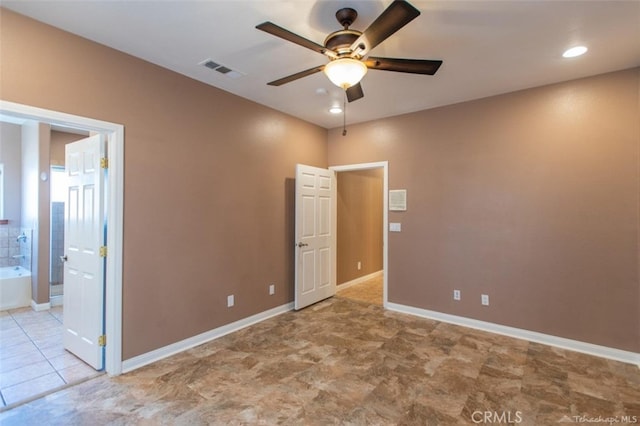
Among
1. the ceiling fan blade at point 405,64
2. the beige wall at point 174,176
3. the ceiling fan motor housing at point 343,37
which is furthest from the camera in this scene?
the beige wall at point 174,176

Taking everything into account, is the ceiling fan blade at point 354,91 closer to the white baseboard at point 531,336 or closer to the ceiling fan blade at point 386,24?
the ceiling fan blade at point 386,24

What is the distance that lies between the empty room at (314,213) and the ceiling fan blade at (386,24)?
2cm

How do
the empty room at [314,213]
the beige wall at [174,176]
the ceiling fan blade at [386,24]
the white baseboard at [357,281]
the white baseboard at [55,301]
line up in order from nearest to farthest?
the ceiling fan blade at [386,24]
the empty room at [314,213]
the beige wall at [174,176]
the white baseboard at [55,301]
the white baseboard at [357,281]

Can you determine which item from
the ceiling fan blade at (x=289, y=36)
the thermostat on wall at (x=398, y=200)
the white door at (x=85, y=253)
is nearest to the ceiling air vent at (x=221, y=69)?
the white door at (x=85, y=253)

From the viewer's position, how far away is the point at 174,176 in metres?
3.16

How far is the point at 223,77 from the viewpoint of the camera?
10.8 feet

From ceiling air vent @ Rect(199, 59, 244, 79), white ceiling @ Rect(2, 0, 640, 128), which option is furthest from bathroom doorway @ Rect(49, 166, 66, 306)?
ceiling air vent @ Rect(199, 59, 244, 79)

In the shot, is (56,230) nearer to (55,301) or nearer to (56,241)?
(56,241)

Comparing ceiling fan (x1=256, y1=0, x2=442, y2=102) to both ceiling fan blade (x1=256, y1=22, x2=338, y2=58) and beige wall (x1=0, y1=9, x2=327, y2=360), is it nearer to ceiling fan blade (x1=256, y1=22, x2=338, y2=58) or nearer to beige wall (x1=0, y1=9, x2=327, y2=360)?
ceiling fan blade (x1=256, y1=22, x2=338, y2=58)

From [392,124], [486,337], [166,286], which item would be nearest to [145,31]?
[166,286]

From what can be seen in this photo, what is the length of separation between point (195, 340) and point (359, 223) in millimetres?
3797

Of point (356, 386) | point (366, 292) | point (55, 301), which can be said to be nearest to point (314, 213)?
point (366, 292)

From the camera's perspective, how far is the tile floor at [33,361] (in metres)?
2.52
